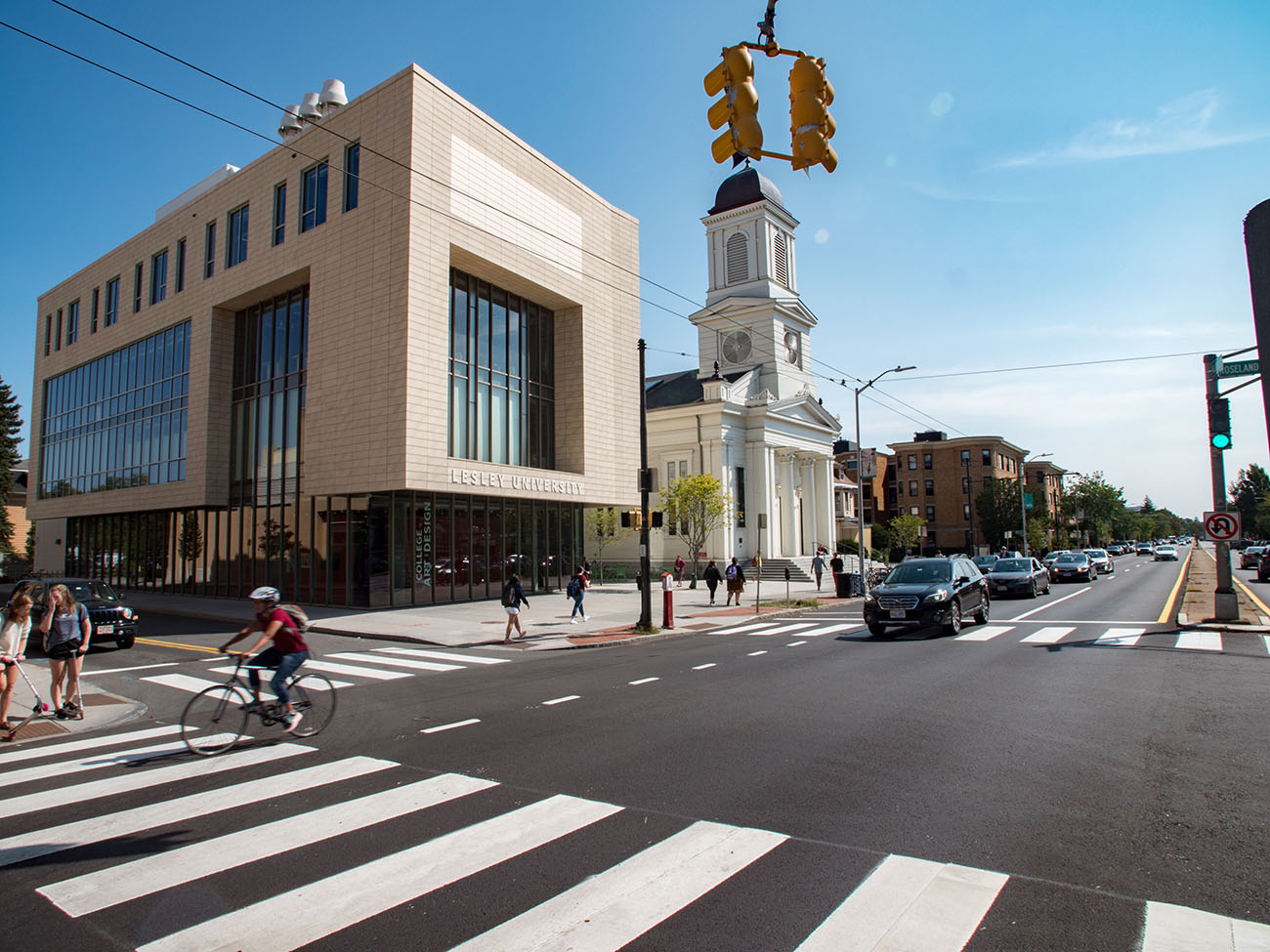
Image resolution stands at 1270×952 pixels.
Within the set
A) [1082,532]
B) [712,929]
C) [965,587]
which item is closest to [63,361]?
[965,587]

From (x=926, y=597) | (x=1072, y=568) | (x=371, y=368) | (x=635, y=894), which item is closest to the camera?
(x=635, y=894)

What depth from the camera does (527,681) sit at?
1143 cm

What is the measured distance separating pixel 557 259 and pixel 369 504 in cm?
1286

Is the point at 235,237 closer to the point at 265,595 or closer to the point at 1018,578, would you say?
the point at 265,595

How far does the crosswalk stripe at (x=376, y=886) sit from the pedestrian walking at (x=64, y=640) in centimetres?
654

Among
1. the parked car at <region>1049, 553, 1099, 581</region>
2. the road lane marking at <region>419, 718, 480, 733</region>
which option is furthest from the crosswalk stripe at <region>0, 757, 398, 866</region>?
the parked car at <region>1049, 553, 1099, 581</region>

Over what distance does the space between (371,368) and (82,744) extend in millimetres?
18729

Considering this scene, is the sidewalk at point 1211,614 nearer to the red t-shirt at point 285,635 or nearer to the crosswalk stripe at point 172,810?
the crosswalk stripe at point 172,810

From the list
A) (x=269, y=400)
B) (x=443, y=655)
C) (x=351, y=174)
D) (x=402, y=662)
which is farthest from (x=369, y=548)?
(x=351, y=174)

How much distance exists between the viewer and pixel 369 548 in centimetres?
2591

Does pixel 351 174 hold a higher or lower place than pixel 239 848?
higher

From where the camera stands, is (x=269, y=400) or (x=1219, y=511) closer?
(x=1219, y=511)

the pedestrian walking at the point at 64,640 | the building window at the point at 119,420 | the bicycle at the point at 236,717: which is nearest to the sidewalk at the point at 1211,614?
the bicycle at the point at 236,717

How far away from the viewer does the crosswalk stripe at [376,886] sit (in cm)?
368
